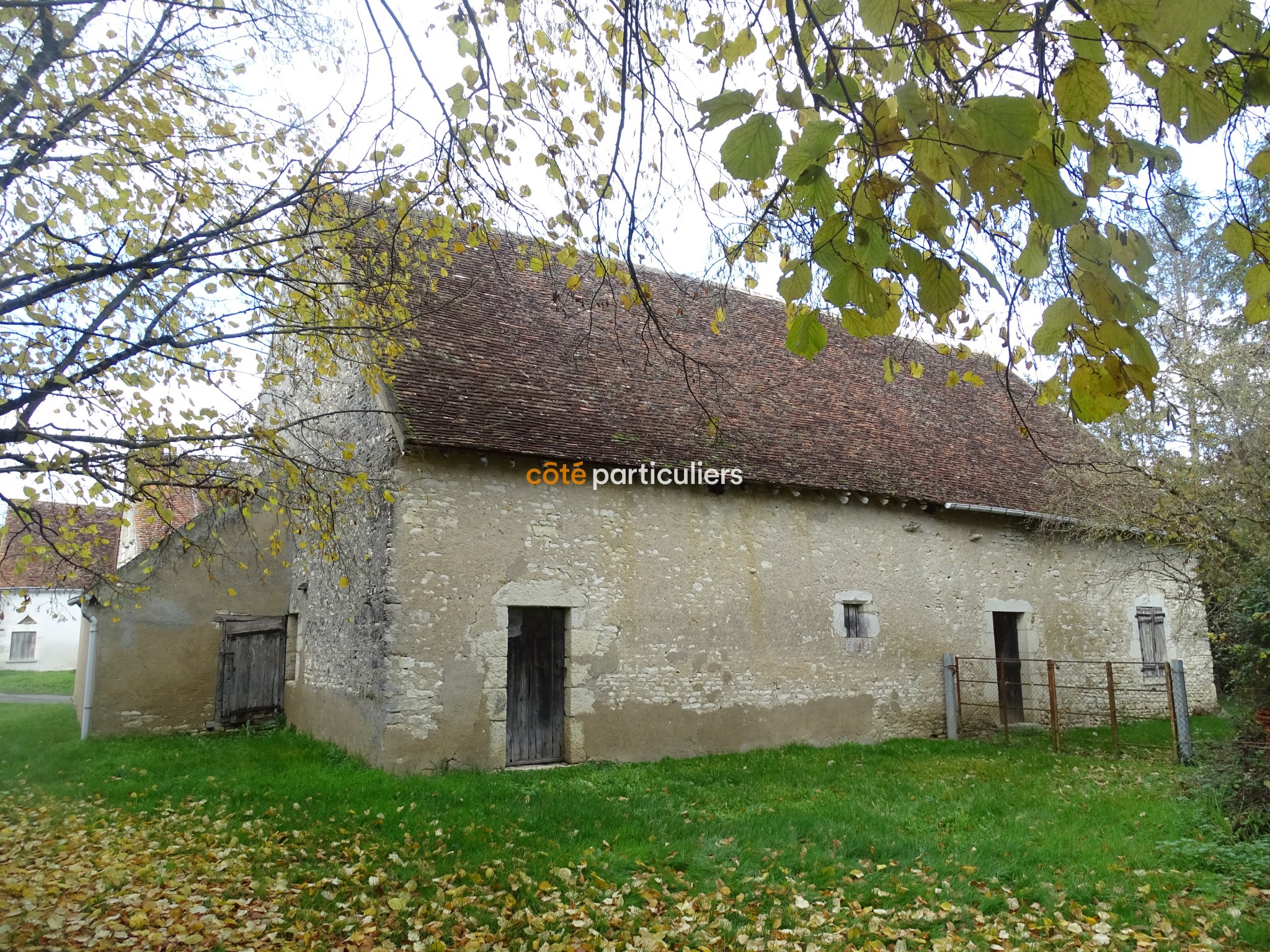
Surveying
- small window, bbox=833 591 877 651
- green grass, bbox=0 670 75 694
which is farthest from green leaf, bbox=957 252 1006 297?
green grass, bbox=0 670 75 694

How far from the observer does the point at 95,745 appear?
9.33 meters

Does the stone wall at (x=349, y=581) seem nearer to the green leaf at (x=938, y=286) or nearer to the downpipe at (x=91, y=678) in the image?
the downpipe at (x=91, y=678)

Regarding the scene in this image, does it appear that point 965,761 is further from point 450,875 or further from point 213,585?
point 213,585

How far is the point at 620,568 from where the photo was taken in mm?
9078

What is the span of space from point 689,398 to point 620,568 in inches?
106

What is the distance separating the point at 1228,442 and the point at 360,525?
9391 millimetres

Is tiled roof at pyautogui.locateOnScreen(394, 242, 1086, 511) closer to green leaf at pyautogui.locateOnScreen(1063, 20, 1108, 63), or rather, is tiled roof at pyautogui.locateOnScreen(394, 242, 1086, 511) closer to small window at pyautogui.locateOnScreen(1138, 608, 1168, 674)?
small window at pyautogui.locateOnScreen(1138, 608, 1168, 674)

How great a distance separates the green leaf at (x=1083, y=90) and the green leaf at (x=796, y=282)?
72cm

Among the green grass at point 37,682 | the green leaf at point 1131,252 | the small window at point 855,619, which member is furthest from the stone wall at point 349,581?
the green grass at point 37,682

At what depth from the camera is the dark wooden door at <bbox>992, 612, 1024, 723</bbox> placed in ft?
38.9

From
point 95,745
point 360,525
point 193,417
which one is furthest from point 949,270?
point 95,745

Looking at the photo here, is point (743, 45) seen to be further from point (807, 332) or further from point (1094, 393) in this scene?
point (1094, 393)

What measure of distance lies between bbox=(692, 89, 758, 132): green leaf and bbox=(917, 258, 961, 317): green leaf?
609 millimetres

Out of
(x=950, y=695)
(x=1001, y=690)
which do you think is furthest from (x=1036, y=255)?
(x=1001, y=690)
